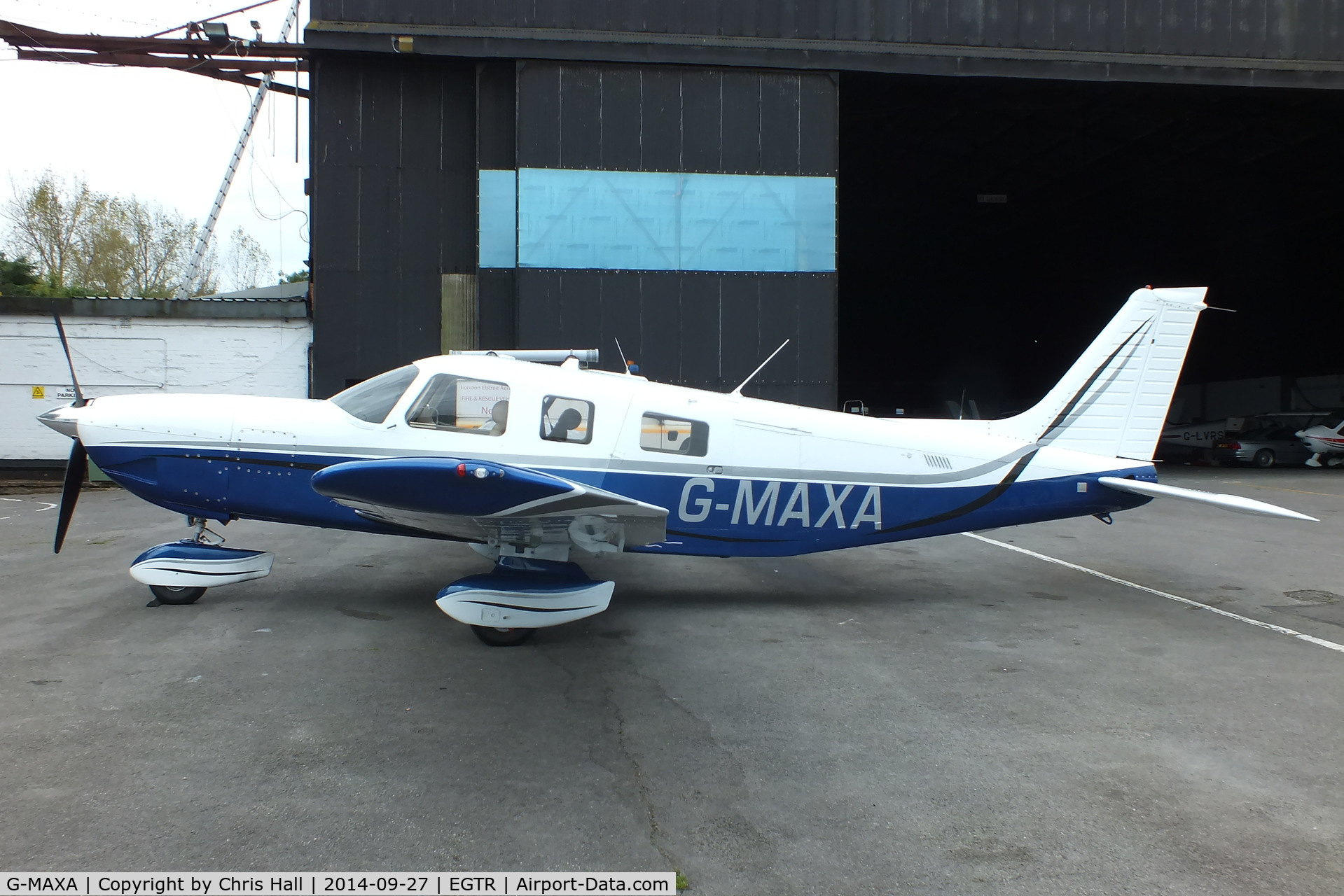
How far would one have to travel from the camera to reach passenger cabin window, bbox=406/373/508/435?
5.68 m

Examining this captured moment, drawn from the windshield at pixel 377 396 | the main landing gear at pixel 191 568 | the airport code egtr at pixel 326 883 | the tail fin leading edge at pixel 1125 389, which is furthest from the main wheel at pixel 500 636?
the tail fin leading edge at pixel 1125 389

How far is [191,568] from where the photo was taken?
5.80 meters

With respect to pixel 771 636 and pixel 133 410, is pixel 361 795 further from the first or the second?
pixel 133 410

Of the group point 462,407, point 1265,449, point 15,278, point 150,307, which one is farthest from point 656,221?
point 15,278

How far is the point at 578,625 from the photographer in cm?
571

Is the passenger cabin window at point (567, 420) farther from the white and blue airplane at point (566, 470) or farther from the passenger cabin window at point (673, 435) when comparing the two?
the passenger cabin window at point (673, 435)

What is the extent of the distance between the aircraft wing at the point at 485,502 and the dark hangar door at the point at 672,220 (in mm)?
9205

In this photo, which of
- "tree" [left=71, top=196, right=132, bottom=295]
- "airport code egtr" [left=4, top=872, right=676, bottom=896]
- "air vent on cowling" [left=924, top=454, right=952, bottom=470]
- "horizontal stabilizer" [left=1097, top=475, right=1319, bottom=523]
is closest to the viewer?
"airport code egtr" [left=4, top=872, right=676, bottom=896]

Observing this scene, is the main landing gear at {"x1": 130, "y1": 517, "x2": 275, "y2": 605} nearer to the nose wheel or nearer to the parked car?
the nose wheel

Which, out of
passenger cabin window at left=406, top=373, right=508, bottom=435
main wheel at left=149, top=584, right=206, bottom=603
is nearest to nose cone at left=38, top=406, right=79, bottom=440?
main wheel at left=149, top=584, right=206, bottom=603

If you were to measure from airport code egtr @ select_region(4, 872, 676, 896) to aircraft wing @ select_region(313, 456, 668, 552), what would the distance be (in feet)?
6.57

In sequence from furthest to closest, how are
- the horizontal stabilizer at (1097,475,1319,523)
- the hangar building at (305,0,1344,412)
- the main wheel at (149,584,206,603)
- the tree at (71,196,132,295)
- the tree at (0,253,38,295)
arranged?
the tree at (71,196,132,295), the tree at (0,253,38,295), the hangar building at (305,0,1344,412), the main wheel at (149,584,206,603), the horizontal stabilizer at (1097,475,1319,523)

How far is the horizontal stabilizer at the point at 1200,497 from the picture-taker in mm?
5344

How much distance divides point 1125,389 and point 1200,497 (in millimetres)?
1436
